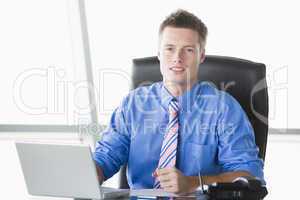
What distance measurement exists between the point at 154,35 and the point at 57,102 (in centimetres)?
96

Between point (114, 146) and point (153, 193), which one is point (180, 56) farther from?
point (153, 193)

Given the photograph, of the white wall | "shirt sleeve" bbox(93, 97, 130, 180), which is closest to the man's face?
"shirt sleeve" bbox(93, 97, 130, 180)

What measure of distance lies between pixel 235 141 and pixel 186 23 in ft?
1.61

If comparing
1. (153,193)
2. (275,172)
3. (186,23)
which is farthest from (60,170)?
(275,172)

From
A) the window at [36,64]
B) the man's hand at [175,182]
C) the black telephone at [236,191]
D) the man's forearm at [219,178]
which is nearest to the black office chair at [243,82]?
the man's forearm at [219,178]

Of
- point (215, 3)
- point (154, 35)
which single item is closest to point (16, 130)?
point (154, 35)

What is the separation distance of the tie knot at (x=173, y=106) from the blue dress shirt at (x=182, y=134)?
0.02 metres

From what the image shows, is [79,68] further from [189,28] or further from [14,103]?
[189,28]

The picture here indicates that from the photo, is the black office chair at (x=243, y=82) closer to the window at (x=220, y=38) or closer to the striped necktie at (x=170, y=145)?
the striped necktie at (x=170, y=145)

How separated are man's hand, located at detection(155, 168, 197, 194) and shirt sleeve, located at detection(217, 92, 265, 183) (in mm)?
230

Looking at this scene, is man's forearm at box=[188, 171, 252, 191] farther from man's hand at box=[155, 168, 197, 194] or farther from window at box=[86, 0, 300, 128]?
window at box=[86, 0, 300, 128]

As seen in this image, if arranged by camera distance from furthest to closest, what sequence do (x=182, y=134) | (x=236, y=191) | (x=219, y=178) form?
(x=182, y=134) → (x=219, y=178) → (x=236, y=191)

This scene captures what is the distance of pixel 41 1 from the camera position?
4.39 metres

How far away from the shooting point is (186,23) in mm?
2080
